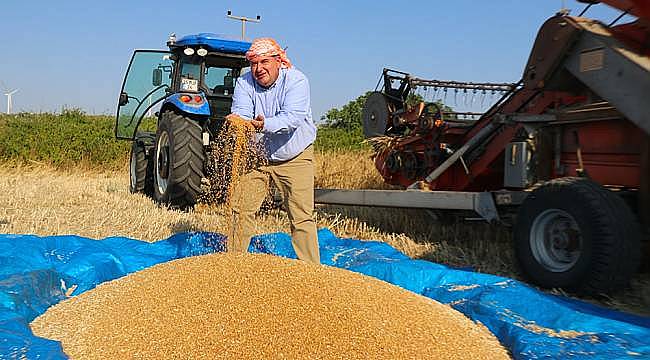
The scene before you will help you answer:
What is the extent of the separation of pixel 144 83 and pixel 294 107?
4.17 metres

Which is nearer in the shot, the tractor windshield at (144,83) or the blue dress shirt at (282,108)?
the blue dress shirt at (282,108)

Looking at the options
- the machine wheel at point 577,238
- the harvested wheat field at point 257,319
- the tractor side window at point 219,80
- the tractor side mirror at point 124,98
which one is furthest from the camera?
the tractor side mirror at point 124,98

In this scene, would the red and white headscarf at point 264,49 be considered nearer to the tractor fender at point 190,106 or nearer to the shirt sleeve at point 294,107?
the shirt sleeve at point 294,107

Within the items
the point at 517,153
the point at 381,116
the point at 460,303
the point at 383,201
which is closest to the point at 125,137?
the point at 381,116

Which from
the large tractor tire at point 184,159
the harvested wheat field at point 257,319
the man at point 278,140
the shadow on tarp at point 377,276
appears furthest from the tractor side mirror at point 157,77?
the harvested wheat field at point 257,319

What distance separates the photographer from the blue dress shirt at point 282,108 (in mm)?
3486

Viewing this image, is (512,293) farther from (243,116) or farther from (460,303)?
(243,116)

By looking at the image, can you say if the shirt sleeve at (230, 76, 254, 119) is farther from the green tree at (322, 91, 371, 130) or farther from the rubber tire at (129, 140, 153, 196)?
the green tree at (322, 91, 371, 130)

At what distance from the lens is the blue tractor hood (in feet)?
20.5

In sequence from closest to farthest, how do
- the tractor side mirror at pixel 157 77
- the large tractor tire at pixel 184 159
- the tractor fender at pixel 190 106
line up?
the large tractor tire at pixel 184 159
the tractor fender at pixel 190 106
the tractor side mirror at pixel 157 77

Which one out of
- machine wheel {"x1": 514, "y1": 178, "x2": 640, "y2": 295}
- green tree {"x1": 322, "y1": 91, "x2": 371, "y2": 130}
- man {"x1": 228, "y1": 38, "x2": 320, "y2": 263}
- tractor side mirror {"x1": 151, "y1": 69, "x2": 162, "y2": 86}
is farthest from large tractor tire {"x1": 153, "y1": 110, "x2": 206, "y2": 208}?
green tree {"x1": 322, "y1": 91, "x2": 371, "y2": 130}

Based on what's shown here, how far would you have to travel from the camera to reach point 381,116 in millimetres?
5988

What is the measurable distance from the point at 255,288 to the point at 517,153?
2243mm

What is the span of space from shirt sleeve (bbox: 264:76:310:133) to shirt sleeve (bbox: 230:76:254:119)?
0.18 metres
